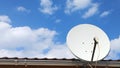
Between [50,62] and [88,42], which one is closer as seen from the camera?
[88,42]

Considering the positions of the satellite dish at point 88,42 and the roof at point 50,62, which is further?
the roof at point 50,62

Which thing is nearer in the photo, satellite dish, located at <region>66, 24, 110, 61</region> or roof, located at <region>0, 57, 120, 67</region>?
satellite dish, located at <region>66, 24, 110, 61</region>

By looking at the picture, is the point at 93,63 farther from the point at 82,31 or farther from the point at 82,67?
the point at 82,31

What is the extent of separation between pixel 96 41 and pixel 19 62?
156 inches

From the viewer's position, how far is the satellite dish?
14789 mm

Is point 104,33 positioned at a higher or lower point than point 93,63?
higher

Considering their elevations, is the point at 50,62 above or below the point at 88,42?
below

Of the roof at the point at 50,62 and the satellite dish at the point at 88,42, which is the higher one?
the satellite dish at the point at 88,42

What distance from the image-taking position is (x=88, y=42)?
604 inches

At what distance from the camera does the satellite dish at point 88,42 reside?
48.5ft

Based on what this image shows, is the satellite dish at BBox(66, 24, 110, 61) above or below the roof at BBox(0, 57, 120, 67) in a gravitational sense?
above

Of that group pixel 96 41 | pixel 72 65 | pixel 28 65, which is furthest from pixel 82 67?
pixel 28 65

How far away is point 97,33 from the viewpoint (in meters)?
15.5

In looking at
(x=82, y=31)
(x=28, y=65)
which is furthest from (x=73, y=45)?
(x=28, y=65)
